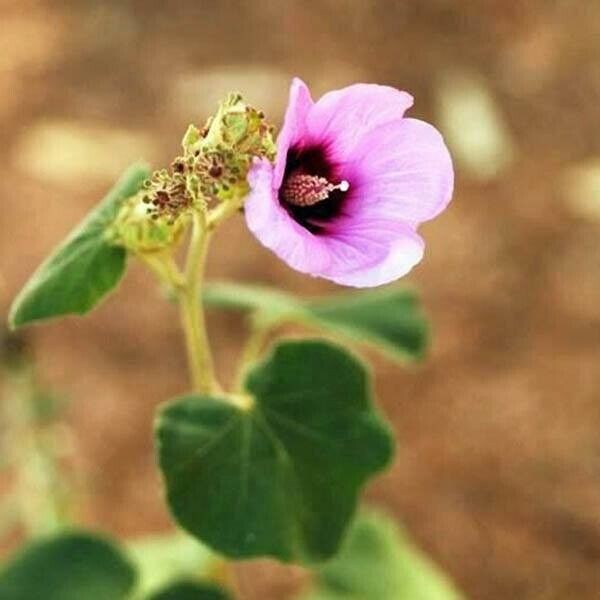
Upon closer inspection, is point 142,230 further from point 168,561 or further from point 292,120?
point 168,561

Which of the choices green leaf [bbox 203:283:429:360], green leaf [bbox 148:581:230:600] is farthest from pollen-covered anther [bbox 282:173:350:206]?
green leaf [bbox 148:581:230:600]

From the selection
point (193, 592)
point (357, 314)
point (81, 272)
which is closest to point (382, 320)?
point (357, 314)

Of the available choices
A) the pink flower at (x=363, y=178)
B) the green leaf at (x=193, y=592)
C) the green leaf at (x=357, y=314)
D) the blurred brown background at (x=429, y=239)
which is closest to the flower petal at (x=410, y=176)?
the pink flower at (x=363, y=178)

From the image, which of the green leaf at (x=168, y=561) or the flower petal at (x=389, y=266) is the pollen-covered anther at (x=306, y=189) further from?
the green leaf at (x=168, y=561)

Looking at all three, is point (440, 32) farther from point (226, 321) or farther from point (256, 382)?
point (256, 382)

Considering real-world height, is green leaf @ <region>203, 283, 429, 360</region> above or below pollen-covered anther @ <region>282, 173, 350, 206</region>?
below

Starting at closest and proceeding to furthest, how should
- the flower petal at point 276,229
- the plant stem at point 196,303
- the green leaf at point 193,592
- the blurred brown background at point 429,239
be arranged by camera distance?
the flower petal at point 276,229 → the plant stem at point 196,303 → the green leaf at point 193,592 → the blurred brown background at point 429,239

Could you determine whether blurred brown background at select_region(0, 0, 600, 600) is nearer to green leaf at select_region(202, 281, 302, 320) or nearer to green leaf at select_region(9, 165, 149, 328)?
green leaf at select_region(202, 281, 302, 320)
